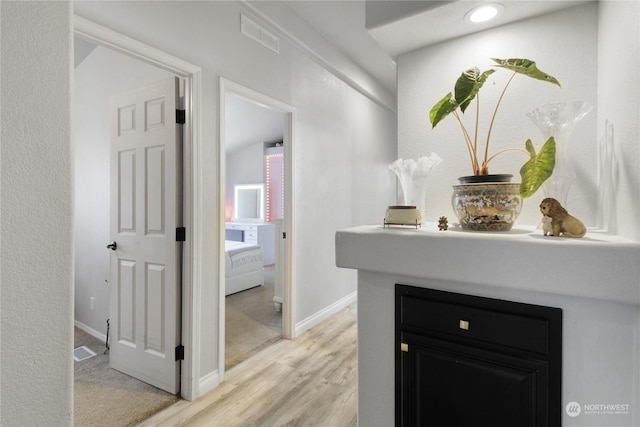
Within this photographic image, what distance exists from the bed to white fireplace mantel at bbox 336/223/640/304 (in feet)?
11.2

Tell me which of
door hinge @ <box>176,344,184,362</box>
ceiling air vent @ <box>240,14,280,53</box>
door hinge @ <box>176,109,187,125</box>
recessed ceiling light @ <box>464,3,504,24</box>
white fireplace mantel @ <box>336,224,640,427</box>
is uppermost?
ceiling air vent @ <box>240,14,280,53</box>

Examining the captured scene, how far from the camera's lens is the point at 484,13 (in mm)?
1314

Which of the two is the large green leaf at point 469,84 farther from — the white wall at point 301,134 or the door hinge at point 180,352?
the door hinge at point 180,352

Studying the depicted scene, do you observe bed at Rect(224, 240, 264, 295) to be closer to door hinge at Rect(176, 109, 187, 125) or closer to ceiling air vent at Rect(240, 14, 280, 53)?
door hinge at Rect(176, 109, 187, 125)

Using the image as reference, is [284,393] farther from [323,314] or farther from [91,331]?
[91,331]

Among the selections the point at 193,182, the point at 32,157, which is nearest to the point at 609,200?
the point at 32,157

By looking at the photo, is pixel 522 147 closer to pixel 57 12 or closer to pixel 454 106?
pixel 454 106

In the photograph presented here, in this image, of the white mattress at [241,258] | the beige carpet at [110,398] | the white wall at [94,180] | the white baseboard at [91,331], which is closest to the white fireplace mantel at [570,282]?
the beige carpet at [110,398]

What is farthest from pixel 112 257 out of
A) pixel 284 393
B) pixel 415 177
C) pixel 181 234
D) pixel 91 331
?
pixel 415 177

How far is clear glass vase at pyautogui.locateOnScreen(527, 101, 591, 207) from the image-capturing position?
3.49 ft

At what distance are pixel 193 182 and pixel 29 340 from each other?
1429 millimetres

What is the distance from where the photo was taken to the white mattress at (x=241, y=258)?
173 inches

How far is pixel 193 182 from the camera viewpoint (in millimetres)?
2102

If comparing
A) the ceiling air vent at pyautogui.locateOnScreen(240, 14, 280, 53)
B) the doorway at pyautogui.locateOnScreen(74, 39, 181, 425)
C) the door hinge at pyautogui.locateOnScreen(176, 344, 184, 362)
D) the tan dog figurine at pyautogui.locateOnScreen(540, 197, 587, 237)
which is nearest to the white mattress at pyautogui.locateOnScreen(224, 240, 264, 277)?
the doorway at pyautogui.locateOnScreen(74, 39, 181, 425)
